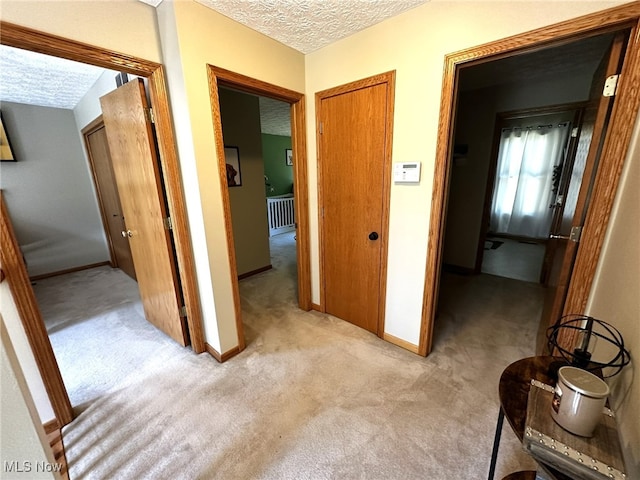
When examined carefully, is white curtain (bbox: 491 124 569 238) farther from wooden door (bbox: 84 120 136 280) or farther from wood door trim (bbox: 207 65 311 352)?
wooden door (bbox: 84 120 136 280)

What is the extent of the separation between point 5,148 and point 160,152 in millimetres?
3383

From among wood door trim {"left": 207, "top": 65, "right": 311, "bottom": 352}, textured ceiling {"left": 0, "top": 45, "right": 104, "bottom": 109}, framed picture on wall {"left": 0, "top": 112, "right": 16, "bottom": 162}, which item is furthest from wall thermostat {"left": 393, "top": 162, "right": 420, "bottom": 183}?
framed picture on wall {"left": 0, "top": 112, "right": 16, "bottom": 162}

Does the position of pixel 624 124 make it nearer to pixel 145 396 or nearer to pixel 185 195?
pixel 185 195

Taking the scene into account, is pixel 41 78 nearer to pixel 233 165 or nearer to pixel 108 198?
pixel 108 198

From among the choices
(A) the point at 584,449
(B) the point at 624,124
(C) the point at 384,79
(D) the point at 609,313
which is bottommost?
(A) the point at 584,449

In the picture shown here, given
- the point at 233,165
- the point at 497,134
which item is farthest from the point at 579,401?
the point at 233,165

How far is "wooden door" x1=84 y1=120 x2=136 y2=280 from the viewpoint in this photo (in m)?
3.33

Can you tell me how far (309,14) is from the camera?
1.62 m

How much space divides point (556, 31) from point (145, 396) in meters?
3.01

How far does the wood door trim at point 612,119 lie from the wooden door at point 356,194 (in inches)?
14.3

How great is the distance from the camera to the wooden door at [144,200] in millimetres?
1758

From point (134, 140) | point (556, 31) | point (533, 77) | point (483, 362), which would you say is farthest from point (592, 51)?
point (134, 140)

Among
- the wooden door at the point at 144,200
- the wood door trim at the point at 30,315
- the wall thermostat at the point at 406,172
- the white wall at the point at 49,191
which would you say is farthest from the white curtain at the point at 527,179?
the white wall at the point at 49,191

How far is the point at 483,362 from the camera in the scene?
6.29 ft
